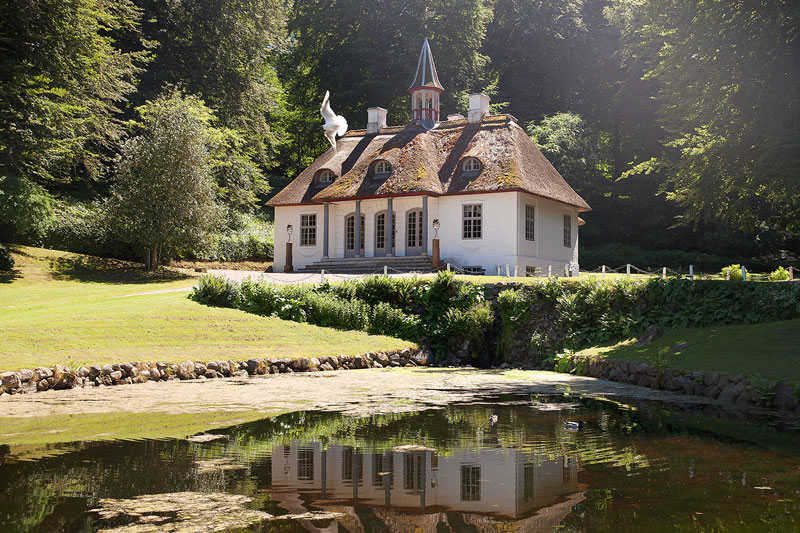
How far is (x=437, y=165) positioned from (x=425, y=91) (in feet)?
18.8

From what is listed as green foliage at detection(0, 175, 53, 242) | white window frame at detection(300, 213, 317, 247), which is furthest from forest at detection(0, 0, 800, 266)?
white window frame at detection(300, 213, 317, 247)

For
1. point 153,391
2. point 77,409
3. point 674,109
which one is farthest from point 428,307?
point 77,409

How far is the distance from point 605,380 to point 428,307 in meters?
7.94

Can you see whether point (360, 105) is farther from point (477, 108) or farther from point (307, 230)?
point (307, 230)

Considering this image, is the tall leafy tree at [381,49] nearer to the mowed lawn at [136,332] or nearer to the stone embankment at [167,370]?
the mowed lawn at [136,332]

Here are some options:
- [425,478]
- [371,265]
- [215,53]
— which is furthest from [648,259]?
[425,478]

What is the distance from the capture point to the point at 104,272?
3209 centimetres

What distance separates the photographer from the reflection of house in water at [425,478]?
525 cm

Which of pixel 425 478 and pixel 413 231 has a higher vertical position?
pixel 413 231

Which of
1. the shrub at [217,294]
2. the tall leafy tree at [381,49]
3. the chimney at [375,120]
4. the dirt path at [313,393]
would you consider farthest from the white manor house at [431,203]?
the dirt path at [313,393]

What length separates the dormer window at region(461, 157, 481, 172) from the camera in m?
35.0

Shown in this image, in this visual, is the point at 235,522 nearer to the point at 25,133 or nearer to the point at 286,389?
the point at 286,389

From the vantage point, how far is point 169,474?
5.96 meters

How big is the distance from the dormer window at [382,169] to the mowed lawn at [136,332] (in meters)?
13.4
